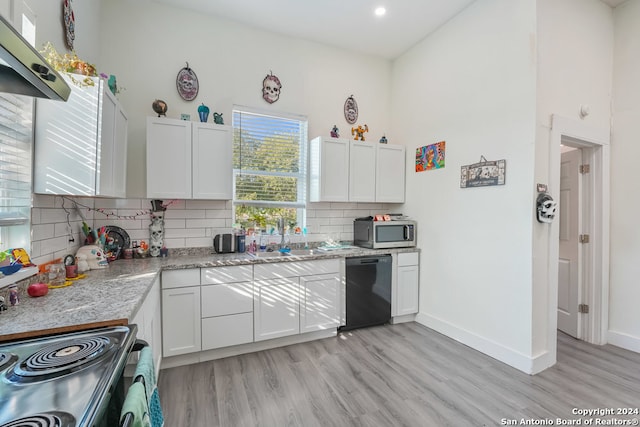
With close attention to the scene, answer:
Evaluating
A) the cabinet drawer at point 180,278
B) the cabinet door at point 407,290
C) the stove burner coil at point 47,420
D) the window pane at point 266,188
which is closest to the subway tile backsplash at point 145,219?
the window pane at point 266,188

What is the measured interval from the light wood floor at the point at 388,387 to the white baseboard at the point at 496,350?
66 mm

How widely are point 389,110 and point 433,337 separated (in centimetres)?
300

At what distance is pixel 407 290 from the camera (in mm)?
3516

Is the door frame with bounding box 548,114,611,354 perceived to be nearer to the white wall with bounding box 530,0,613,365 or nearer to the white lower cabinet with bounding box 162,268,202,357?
the white wall with bounding box 530,0,613,365

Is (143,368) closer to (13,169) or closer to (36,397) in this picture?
(36,397)

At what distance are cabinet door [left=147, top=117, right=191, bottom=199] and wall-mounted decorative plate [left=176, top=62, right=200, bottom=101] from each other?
1.59 ft

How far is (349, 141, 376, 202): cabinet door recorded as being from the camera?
3.58 m

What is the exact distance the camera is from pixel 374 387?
2.26 m

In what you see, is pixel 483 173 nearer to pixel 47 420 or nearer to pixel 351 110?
pixel 351 110

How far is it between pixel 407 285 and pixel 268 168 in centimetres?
218

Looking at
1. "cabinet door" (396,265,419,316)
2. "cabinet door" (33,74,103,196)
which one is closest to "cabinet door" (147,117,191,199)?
"cabinet door" (33,74,103,196)

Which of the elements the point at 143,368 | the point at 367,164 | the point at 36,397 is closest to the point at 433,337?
the point at 367,164

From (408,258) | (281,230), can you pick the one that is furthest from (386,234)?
(281,230)

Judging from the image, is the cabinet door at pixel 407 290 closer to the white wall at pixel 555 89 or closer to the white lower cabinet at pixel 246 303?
the white lower cabinet at pixel 246 303
